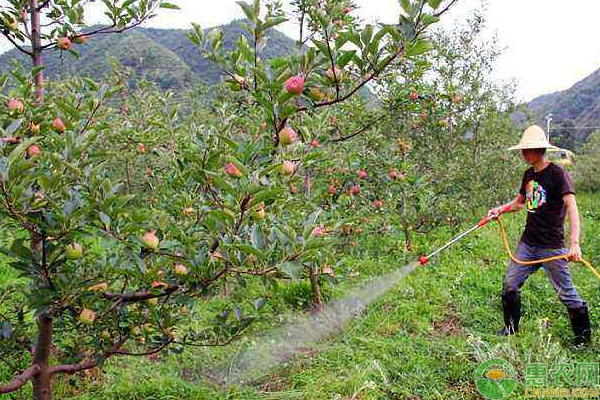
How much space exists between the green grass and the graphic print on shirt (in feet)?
2.50

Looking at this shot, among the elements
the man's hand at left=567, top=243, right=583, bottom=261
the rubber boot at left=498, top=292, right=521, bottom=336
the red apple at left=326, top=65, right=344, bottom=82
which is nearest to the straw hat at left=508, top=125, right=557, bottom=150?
the man's hand at left=567, top=243, right=583, bottom=261

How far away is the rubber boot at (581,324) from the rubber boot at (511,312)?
0.31 meters

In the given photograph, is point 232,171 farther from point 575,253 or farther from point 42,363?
point 575,253

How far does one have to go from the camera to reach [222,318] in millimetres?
2074

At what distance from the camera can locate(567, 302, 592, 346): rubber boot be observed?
2.97 meters

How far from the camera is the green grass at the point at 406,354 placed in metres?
2.73

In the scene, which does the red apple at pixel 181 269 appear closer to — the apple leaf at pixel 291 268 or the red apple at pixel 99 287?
the red apple at pixel 99 287

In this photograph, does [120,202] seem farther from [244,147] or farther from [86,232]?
[244,147]

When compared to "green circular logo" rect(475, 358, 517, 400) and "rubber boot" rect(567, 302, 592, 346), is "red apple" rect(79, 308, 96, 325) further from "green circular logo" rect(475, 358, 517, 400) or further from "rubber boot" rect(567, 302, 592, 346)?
"rubber boot" rect(567, 302, 592, 346)

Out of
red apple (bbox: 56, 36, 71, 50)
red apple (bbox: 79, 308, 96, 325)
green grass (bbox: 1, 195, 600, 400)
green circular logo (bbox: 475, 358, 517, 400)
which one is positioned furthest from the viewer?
green grass (bbox: 1, 195, 600, 400)

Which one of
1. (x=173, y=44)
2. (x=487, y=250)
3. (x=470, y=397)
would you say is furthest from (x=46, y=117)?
(x=173, y=44)

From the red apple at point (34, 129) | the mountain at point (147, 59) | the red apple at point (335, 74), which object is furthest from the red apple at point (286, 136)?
Result: the mountain at point (147, 59)

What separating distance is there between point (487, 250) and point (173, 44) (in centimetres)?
3030

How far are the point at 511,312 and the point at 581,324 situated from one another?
41 cm
